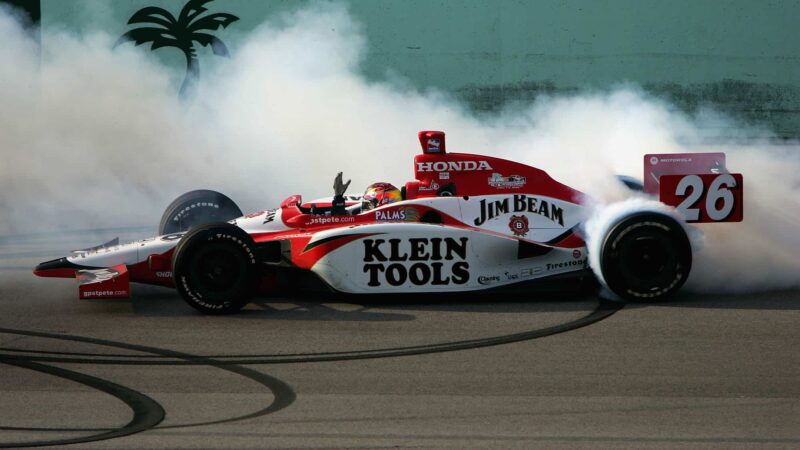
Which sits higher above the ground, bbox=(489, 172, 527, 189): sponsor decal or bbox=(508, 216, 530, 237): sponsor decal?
bbox=(489, 172, 527, 189): sponsor decal

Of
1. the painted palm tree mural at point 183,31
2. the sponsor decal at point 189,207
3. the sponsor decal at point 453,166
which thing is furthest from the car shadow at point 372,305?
the painted palm tree mural at point 183,31

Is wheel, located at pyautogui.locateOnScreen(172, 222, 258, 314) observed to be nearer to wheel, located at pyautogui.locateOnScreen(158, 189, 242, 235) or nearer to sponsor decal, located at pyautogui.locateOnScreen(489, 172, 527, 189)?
wheel, located at pyautogui.locateOnScreen(158, 189, 242, 235)

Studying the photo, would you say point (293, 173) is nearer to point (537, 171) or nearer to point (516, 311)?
point (537, 171)

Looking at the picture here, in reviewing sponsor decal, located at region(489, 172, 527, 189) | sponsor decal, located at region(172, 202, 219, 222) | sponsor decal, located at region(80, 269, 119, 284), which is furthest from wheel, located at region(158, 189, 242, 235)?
sponsor decal, located at region(489, 172, 527, 189)

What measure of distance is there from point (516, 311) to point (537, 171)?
212cm

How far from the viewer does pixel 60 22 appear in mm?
20172

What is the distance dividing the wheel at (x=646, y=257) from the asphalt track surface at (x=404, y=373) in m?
0.18

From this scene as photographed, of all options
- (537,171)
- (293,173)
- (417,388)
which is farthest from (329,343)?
(293,173)

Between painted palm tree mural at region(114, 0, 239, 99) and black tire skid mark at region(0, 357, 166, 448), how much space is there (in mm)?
13360

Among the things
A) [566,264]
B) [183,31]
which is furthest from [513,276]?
[183,31]

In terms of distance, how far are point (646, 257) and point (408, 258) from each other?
6.19ft

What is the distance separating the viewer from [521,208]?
33.6 feet

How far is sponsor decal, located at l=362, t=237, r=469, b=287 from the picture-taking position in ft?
30.1

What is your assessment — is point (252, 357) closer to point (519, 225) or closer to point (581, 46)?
point (519, 225)
